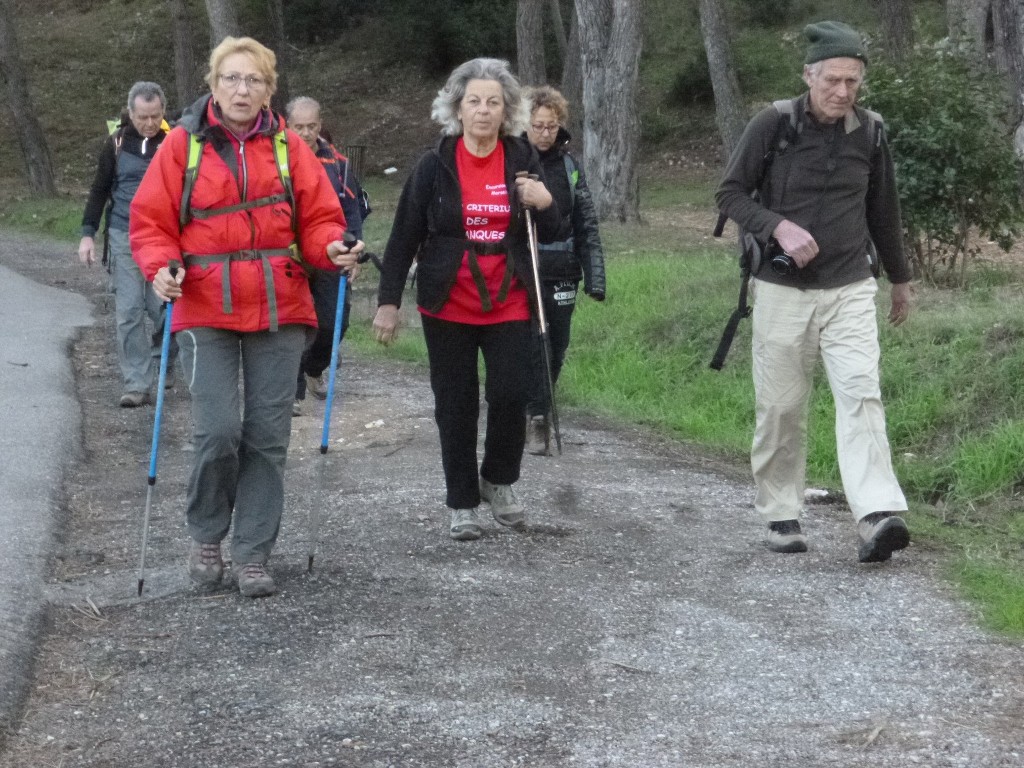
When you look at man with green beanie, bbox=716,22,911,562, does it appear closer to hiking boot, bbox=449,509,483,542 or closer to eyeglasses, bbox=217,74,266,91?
hiking boot, bbox=449,509,483,542

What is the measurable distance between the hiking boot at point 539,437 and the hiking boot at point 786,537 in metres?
2.15

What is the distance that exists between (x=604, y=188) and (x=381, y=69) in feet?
77.4

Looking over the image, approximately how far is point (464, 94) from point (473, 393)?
4.04ft

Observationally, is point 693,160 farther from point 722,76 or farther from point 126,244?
point 126,244

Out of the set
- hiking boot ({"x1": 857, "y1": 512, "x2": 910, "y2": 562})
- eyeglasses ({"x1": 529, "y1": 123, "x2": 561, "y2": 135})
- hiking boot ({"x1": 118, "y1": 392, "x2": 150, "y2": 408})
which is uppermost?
eyeglasses ({"x1": 529, "y1": 123, "x2": 561, "y2": 135})

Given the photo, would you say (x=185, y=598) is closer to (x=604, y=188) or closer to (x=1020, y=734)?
(x=1020, y=734)

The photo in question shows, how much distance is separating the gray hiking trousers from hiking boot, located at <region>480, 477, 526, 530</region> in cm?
114

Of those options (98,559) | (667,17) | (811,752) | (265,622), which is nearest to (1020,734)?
(811,752)

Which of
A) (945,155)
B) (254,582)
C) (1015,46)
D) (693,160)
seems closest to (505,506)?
(254,582)

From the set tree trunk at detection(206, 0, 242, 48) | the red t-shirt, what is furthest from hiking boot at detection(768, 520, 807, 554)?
tree trunk at detection(206, 0, 242, 48)

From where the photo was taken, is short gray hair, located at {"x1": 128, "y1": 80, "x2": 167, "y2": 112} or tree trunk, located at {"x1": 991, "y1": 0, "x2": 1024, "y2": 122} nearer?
short gray hair, located at {"x1": 128, "y1": 80, "x2": 167, "y2": 112}

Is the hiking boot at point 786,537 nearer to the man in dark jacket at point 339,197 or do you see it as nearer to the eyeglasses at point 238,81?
the eyeglasses at point 238,81

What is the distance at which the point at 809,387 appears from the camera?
21.2 feet

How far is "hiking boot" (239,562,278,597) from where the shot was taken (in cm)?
568
